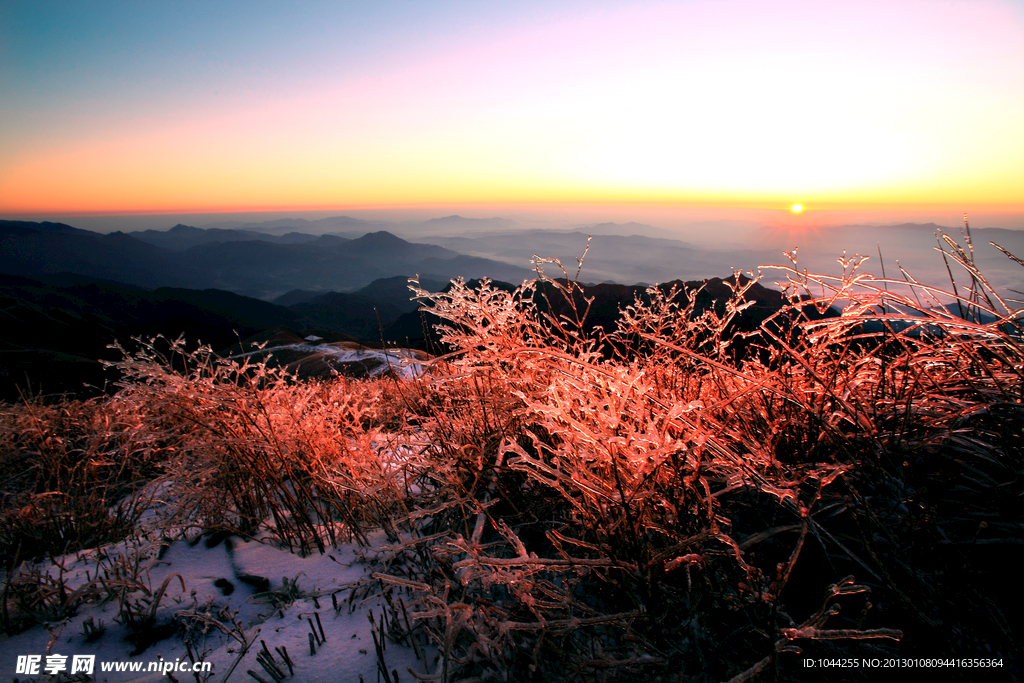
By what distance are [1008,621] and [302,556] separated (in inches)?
89.0

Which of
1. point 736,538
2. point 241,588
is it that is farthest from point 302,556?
point 736,538

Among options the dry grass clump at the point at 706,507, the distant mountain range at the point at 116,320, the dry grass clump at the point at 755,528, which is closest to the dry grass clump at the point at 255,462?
the dry grass clump at the point at 706,507

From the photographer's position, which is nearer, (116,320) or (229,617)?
(229,617)

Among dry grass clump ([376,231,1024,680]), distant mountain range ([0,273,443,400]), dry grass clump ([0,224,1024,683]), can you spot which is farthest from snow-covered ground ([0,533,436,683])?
distant mountain range ([0,273,443,400])

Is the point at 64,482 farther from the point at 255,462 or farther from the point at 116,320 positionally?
the point at 116,320

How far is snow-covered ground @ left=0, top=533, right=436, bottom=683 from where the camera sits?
133cm

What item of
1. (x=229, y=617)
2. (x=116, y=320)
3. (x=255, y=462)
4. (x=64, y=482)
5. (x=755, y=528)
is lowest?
(x=116, y=320)

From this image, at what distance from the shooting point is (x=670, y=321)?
2.30m

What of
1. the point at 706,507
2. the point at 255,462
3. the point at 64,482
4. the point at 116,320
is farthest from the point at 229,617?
the point at 116,320

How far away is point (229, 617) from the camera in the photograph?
61.0 inches

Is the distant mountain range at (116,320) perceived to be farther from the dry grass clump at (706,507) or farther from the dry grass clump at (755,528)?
the dry grass clump at (755,528)

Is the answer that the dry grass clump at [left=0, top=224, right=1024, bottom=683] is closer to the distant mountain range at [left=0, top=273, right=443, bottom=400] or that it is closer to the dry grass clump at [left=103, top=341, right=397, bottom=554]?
the dry grass clump at [left=103, top=341, right=397, bottom=554]

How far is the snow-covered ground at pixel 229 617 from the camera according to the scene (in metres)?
1.33

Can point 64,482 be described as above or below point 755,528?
below
